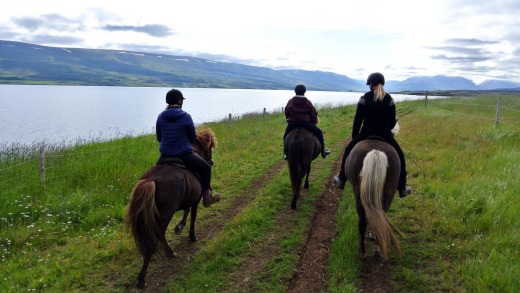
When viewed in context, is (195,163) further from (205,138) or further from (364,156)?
(364,156)

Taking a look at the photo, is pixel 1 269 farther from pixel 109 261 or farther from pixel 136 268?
pixel 136 268

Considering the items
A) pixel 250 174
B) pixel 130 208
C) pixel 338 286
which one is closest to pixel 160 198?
pixel 130 208

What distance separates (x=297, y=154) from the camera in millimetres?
7805

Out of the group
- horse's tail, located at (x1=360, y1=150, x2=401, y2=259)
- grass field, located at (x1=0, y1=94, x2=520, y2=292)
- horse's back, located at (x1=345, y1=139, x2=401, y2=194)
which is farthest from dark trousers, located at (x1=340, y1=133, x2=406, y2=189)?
grass field, located at (x1=0, y1=94, x2=520, y2=292)

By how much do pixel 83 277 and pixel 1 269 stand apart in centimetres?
131

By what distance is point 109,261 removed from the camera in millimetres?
5480

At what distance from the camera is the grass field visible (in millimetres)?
4762

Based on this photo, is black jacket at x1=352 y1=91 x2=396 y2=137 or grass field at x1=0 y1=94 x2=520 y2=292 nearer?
grass field at x1=0 y1=94 x2=520 y2=292

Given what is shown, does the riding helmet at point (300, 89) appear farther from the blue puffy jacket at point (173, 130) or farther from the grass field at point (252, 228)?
the blue puffy jacket at point (173, 130)

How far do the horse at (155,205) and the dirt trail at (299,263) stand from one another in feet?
0.95

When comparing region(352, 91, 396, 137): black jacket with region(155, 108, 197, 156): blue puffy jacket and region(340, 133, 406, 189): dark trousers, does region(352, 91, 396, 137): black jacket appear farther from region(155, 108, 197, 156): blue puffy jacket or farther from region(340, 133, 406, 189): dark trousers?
region(155, 108, 197, 156): blue puffy jacket

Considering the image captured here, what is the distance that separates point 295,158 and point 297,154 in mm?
106

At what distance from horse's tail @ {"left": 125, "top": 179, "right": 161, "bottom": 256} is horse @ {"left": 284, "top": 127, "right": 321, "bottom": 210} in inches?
143

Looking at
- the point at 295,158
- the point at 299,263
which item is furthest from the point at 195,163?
the point at 295,158
